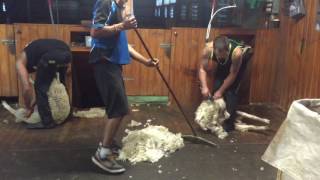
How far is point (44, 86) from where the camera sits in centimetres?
383

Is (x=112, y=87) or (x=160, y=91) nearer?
→ (x=112, y=87)

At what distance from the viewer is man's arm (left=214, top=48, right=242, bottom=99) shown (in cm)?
377

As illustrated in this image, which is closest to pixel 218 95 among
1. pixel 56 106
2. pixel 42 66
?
pixel 56 106

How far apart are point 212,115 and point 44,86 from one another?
5.28 feet

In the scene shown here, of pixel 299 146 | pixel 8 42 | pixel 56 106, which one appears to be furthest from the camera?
pixel 8 42

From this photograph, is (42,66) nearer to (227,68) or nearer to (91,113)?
(91,113)

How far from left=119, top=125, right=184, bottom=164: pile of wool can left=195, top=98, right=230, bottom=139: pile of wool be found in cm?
35

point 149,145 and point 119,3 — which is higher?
point 119,3

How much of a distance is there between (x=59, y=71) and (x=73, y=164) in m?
1.32

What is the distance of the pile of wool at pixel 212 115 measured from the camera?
375 centimetres

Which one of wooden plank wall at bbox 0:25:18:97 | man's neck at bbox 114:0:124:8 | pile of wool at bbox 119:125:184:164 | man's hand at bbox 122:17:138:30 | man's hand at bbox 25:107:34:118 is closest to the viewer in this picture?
man's hand at bbox 122:17:138:30

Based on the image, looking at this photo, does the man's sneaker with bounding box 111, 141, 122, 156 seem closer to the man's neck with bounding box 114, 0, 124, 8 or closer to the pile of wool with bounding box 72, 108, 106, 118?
the pile of wool with bounding box 72, 108, 106, 118

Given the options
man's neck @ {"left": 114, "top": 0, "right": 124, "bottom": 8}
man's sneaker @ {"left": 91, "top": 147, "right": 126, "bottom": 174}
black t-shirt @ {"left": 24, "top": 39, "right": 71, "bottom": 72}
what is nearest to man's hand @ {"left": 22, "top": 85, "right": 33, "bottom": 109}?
black t-shirt @ {"left": 24, "top": 39, "right": 71, "bottom": 72}

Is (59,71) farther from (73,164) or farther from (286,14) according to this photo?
(286,14)
